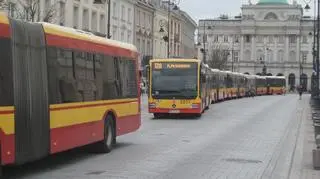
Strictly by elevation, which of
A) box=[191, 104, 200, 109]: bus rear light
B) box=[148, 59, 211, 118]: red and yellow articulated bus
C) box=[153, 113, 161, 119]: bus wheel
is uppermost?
box=[148, 59, 211, 118]: red and yellow articulated bus

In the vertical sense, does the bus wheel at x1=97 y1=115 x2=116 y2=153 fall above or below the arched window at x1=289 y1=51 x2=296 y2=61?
below

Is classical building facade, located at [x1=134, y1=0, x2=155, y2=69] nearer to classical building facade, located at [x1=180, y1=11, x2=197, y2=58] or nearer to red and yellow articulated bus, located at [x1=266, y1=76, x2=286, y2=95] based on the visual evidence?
red and yellow articulated bus, located at [x1=266, y1=76, x2=286, y2=95]

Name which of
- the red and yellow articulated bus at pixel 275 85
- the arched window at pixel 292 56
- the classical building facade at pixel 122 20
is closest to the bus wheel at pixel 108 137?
the classical building facade at pixel 122 20

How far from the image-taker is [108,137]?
53.9 feet

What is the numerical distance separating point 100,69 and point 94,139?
158 centimetres

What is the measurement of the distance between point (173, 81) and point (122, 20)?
5150 centimetres

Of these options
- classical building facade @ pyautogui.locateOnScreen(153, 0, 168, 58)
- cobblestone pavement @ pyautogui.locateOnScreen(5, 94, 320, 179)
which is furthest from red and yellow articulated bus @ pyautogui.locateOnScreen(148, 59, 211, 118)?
classical building facade @ pyautogui.locateOnScreen(153, 0, 168, 58)

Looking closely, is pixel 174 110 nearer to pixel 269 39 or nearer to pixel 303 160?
pixel 303 160

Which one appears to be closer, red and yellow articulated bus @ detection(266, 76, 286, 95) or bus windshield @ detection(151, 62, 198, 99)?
bus windshield @ detection(151, 62, 198, 99)

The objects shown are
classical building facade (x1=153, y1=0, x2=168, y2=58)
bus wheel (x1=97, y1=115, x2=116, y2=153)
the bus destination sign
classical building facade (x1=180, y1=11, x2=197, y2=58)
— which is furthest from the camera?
classical building facade (x1=180, y1=11, x2=197, y2=58)

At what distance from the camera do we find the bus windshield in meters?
31.4

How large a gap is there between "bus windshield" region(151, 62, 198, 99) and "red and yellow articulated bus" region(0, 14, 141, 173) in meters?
13.7

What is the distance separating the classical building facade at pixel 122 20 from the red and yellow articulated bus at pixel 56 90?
202 feet

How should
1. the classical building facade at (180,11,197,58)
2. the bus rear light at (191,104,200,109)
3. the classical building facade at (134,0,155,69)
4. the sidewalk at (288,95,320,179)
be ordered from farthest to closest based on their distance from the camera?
the classical building facade at (180,11,197,58) < the classical building facade at (134,0,155,69) < the bus rear light at (191,104,200,109) < the sidewalk at (288,95,320,179)
